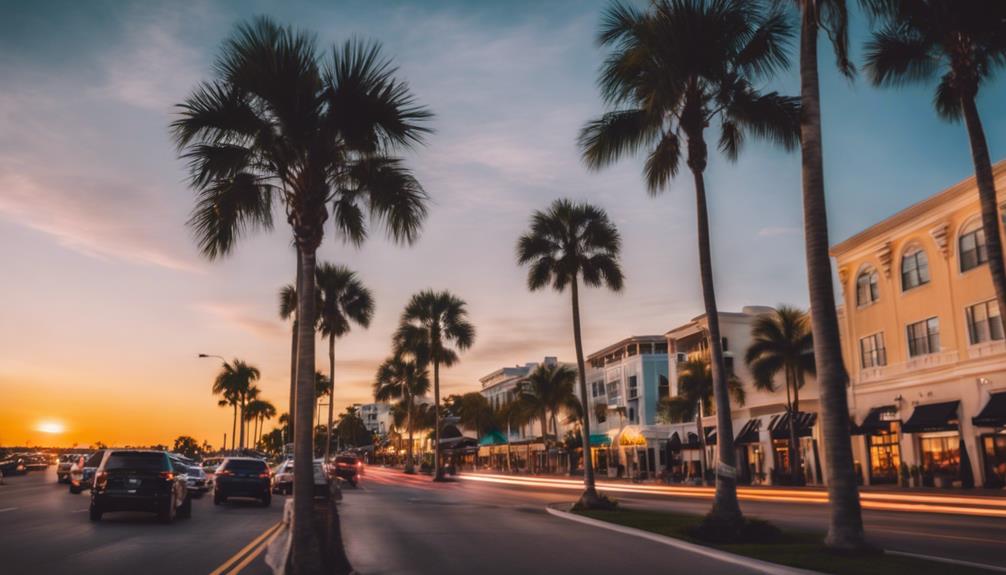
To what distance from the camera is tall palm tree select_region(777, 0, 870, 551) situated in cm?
1331

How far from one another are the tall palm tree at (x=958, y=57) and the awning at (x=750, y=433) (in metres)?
35.4

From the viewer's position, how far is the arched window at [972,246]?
3609 centimetres

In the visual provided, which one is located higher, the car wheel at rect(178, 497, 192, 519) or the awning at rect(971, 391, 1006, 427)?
the awning at rect(971, 391, 1006, 427)

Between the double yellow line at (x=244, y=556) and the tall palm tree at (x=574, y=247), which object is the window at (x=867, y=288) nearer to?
the tall palm tree at (x=574, y=247)

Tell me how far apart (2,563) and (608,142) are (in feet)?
50.6

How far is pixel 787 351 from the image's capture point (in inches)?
1864

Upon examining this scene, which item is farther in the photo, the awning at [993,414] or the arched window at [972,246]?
the arched window at [972,246]

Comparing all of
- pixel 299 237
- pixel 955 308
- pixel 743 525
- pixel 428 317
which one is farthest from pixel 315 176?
pixel 428 317

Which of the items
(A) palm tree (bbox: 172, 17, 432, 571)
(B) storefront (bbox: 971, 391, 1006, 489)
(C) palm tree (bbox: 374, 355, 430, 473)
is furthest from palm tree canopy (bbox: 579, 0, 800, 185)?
(C) palm tree (bbox: 374, 355, 430, 473)

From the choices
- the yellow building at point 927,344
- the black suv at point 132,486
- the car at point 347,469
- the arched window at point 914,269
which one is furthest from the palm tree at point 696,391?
the black suv at point 132,486

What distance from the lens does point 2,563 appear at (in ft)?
41.7

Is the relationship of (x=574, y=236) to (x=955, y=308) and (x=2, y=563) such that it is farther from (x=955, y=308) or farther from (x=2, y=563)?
(x=2, y=563)

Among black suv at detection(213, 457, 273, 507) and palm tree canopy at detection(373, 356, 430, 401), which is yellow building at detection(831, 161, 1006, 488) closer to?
black suv at detection(213, 457, 273, 507)

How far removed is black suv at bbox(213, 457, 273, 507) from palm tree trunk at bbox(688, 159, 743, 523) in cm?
1748
